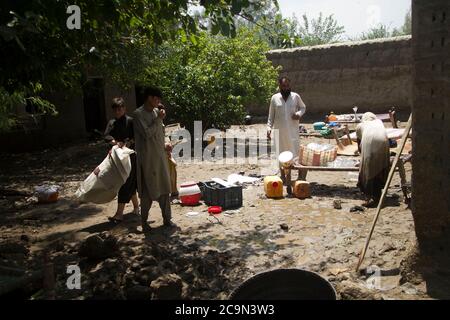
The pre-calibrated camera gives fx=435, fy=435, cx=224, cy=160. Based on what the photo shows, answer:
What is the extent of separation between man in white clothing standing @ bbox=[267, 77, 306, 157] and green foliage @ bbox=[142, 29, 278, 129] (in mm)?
3386

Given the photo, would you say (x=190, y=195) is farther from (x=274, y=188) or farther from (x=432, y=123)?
(x=432, y=123)

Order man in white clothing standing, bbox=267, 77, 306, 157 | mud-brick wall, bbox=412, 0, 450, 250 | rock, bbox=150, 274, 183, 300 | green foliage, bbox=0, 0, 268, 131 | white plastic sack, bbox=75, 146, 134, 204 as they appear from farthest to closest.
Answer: man in white clothing standing, bbox=267, 77, 306, 157 → white plastic sack, bbox=75, 146, 134, 204 → rock, bbox=150, 274, 183, 300 → mud-brick wall, bbox=412, 0, 450, 250 → green foliage, bbox=0, 0, 268, 131

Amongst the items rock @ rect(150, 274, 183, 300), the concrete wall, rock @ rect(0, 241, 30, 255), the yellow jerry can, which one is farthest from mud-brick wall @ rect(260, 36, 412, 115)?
rock @ rect(150, 274, 183, 300)

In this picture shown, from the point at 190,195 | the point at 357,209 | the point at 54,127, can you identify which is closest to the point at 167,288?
the point at 190,195

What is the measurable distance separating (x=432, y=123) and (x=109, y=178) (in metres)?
3.74

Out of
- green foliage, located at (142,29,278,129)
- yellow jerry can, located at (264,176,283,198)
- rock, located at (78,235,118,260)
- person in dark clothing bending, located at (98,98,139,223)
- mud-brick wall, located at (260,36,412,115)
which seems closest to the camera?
rock, located at (78,235,118,260)

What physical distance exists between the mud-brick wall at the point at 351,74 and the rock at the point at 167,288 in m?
11.1

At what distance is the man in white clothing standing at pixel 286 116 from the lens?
6.91 meters

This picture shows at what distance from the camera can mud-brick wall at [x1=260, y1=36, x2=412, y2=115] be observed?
1268 cm

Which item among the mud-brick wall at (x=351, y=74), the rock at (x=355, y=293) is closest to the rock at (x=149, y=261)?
the rock at (x=355, y=293)

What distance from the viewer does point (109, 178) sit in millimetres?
5457

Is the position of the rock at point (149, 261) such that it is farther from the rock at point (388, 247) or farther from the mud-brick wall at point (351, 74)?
the mud-brick wall at point (351, 74)

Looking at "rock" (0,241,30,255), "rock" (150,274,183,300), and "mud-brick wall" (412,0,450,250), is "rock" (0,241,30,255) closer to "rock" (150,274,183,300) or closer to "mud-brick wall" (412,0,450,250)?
"rock" (150,274,183,300)
